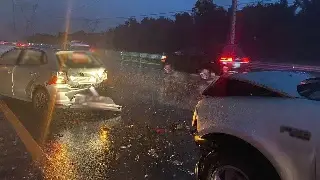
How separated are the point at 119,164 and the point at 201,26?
5018 centimetres

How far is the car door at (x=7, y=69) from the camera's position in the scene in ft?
32.9

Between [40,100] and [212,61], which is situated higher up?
[212,61]

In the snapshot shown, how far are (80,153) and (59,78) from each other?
3047 mm

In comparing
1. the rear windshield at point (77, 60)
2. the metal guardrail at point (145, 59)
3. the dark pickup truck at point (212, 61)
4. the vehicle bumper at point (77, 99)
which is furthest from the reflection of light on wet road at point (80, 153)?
the metal guardrail at point (145, 59)

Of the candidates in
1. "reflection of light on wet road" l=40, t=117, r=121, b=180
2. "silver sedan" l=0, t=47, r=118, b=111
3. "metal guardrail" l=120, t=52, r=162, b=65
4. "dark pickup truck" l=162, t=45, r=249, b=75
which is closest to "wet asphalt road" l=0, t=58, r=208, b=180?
"reflection of light on wet road" l=40, t=117, r=121, b=180

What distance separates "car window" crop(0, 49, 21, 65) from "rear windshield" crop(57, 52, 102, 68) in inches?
53.2

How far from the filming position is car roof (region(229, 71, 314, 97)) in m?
3.64

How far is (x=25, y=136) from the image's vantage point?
725cm

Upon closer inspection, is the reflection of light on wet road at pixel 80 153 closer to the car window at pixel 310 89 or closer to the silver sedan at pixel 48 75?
the silver sedan at pixel 48 75

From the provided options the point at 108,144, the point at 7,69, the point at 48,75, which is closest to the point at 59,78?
the point at 48,75

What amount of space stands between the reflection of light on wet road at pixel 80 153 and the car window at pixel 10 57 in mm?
3027

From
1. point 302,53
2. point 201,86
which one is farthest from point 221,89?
point 302,53

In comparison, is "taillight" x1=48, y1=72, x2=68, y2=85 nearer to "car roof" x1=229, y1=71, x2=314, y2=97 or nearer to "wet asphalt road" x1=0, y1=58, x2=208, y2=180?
"wet asphalt road" x1=0, y1=58, x2=208, y2=180

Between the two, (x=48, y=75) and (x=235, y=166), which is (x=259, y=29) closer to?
A: (x=48, y=75)
